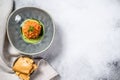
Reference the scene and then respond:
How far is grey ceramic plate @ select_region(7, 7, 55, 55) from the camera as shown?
0.91 meters

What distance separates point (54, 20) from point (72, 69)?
21 cm

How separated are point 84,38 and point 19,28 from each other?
270mm

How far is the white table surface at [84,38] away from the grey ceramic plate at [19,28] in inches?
1.8

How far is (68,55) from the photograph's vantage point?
961 mm

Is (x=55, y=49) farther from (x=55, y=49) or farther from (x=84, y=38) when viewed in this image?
(x=84, y=38)

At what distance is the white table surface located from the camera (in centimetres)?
96

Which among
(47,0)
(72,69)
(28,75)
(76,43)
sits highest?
(47,0)

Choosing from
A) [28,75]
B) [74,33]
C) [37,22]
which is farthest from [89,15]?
[28,75]

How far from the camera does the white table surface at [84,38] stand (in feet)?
3.14

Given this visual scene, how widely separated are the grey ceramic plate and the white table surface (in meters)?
0.04

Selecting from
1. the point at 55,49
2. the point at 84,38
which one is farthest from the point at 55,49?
the point at 84,38

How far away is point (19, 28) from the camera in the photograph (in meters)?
0.92

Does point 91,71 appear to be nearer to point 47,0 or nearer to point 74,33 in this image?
point 74,33

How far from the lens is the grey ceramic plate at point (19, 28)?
91 centimetres
